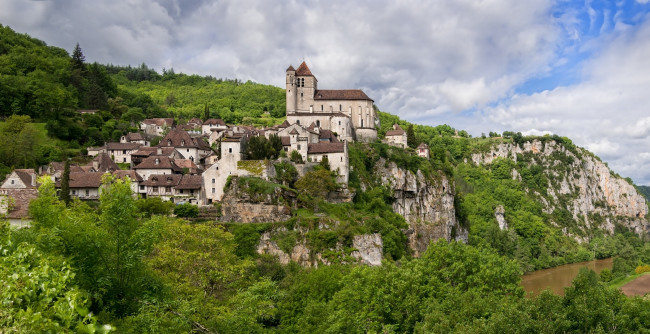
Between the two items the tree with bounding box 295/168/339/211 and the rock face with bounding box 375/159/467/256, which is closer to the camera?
the tree with bounding box 295/168/339/211

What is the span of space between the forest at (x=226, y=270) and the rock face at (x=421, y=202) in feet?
6.69

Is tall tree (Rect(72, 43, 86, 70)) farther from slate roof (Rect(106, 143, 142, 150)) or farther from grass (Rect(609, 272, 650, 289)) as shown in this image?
grass (Rect(609, 272, 650, 289))

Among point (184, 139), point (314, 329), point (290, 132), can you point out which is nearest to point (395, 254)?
point (290, 132)

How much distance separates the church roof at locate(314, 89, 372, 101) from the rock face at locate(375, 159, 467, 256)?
1685 cm

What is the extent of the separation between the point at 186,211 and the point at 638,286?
62722mm

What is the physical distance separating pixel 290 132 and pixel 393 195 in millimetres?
18675

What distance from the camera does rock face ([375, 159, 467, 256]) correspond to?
6731 centimetres

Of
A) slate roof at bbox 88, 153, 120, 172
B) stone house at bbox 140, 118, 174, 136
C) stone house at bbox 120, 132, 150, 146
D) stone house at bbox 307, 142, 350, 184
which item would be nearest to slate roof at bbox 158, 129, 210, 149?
stone house at bbox 120, 132, 150, 146

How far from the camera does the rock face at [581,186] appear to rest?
149 m

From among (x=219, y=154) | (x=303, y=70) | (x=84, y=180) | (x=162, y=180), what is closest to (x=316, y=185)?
(x=219, y=154)

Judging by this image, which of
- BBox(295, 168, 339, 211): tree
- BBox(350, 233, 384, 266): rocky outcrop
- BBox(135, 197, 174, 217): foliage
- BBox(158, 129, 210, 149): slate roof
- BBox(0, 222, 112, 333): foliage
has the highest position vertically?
BBox(158, 129, 210, 149): slate roof

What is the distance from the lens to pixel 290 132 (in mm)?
62438

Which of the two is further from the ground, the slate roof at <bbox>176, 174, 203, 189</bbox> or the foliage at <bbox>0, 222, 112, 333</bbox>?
the slate roof at <bbox>176, 174, 203, 189</bbox>

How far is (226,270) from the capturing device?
24.6 m
